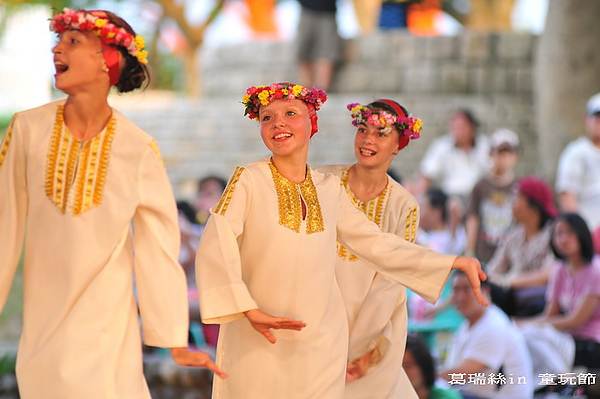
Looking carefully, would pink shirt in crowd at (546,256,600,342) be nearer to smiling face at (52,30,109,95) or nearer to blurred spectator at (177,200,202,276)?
blurred spectator at (177,200,202,276)

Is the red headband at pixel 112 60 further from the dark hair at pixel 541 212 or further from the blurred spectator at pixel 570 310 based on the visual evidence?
the dark hair at pixel 541 212

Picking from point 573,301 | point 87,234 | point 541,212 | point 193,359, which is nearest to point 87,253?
point 87,234

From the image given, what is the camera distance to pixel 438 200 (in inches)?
357

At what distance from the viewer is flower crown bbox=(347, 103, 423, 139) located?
436 centimetres

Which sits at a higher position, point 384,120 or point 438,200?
point 384,120

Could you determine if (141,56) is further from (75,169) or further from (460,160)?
(460,160)

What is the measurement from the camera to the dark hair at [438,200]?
905 cm

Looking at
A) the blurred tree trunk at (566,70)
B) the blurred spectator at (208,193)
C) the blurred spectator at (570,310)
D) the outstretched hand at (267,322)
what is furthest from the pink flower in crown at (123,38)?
the blurred tree trunk at (566,70)

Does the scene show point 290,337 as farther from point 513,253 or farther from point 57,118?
point 513,253

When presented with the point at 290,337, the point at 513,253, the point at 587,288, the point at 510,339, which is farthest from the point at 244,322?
the point at 513,253

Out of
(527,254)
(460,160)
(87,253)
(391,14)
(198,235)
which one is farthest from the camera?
(391,14)

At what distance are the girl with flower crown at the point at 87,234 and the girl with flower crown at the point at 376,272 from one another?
1.06 meters

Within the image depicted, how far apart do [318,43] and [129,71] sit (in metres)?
8.98

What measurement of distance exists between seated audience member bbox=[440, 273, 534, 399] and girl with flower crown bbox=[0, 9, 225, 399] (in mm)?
2765
